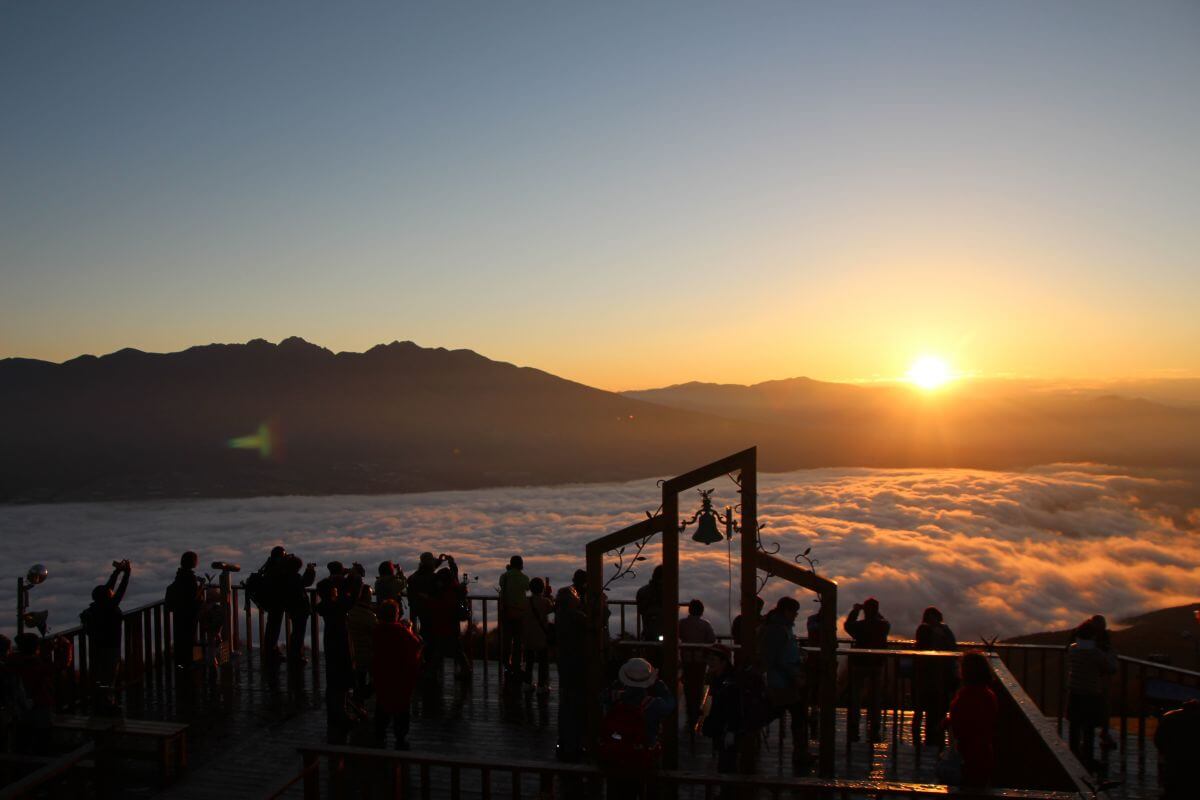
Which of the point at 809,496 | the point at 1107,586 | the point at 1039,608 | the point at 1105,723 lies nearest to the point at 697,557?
the point at 1039,608

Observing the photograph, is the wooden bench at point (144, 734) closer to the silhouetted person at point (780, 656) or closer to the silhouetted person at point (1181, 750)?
the silhouetted person at point (780, 656)

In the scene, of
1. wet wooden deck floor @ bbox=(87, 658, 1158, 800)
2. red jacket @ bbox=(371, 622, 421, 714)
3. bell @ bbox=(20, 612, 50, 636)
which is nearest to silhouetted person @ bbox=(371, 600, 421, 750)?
red jacket @ bbox=(371, 622, 421, 714)

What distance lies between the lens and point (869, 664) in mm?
9664

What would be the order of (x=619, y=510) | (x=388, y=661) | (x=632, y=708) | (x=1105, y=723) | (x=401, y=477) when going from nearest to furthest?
(x=632, y=708)
(x=388, y=661)
(x=1105, y=723)
(x=619, y=510)
(x=401, y=477)

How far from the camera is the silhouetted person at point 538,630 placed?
1077 centimetres

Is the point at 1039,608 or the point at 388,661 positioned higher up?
the point at 388,661

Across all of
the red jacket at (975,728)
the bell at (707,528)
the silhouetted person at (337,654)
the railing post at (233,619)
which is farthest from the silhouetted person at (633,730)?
the railing post at (233,619)

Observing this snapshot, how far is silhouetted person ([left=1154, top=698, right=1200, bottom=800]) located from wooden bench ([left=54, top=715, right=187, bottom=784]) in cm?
863

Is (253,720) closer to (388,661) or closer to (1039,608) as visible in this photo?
(388,661)

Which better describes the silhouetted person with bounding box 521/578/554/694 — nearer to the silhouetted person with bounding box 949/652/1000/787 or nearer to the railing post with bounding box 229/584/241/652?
the railing post with bounding box 229/584/241/652

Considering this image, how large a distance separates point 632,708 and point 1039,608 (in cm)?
10561

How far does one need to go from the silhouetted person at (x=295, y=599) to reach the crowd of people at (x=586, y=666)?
24 mm

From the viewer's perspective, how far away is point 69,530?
144 m

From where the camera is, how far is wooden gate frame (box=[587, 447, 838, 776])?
769 cm
